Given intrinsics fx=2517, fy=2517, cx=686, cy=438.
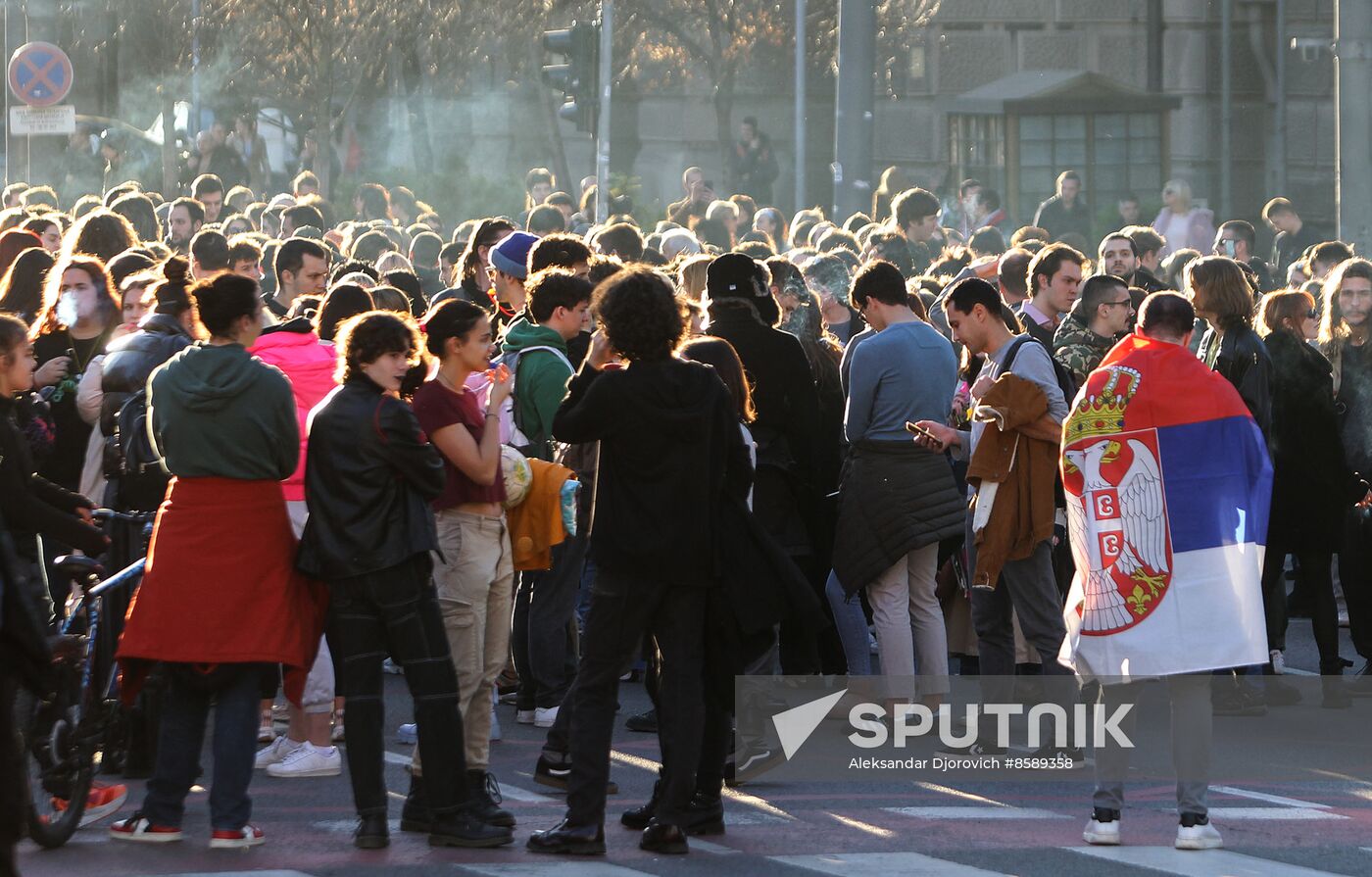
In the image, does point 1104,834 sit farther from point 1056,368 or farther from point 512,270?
point 512,270

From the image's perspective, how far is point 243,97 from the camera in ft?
151

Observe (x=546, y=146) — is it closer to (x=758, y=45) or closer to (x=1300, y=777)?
(x=758, y=45)

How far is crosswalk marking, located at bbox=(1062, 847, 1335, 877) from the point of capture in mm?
7621

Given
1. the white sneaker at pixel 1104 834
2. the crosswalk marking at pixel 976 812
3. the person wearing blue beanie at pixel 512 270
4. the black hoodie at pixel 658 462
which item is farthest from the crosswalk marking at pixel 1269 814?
the person wearing blue beanie at pixel 512 270

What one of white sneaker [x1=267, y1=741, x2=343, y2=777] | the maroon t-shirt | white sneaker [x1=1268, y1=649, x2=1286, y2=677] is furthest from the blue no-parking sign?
the maroon t-shirt

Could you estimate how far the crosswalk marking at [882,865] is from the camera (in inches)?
299

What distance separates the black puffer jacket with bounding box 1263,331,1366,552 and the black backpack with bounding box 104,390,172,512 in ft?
16.7

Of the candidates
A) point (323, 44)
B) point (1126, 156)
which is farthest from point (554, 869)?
point (323, 44)

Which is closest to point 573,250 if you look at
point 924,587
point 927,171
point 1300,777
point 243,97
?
point 924,587

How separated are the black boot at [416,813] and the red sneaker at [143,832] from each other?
2.37 ft

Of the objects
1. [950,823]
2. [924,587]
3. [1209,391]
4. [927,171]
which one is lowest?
[950,823]

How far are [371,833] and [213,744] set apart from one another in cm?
57

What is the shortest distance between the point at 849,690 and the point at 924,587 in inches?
24.4

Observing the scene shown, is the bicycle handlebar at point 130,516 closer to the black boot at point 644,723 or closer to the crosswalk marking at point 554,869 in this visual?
the crosswalk marking at point 554,869
